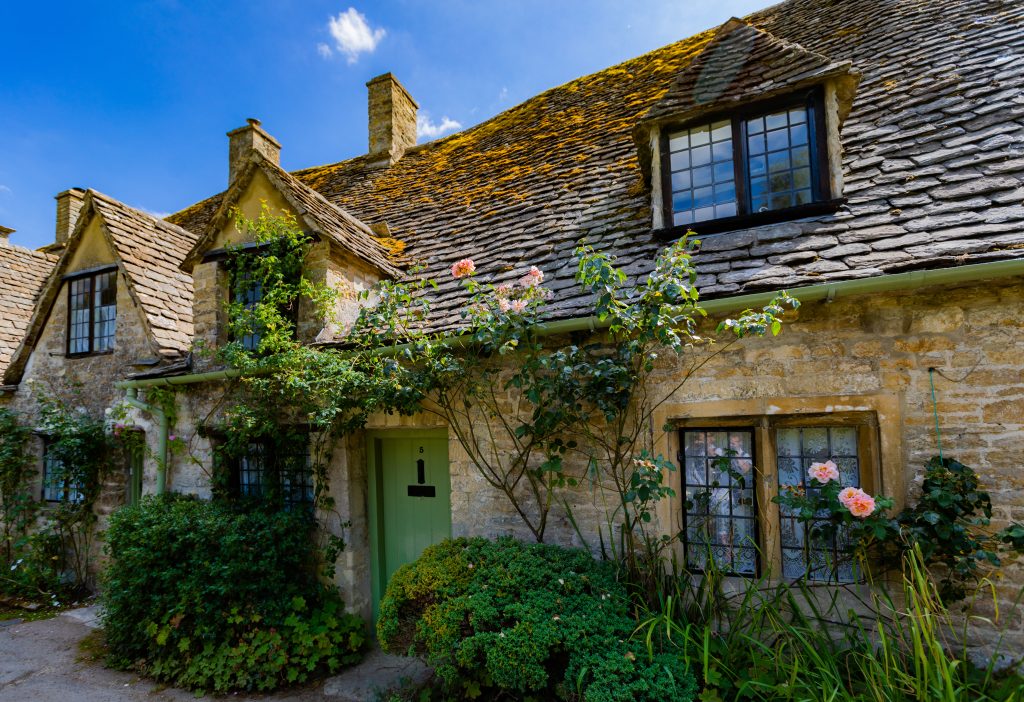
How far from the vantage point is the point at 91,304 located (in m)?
7.90

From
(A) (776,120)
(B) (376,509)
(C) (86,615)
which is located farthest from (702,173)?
(C) (86,615)

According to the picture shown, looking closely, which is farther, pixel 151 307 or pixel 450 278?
pixel 151 307

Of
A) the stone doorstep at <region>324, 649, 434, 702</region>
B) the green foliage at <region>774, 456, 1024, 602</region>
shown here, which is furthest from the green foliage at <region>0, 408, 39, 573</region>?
the green foliage at <region>774, 456, 1024, 602</region>

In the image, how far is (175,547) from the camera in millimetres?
5191

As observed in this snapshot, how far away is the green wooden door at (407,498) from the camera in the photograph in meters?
5.55

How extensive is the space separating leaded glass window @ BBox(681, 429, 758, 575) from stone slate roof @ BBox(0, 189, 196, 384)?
6.86 metres

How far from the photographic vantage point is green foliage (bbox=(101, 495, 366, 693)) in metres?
4.80

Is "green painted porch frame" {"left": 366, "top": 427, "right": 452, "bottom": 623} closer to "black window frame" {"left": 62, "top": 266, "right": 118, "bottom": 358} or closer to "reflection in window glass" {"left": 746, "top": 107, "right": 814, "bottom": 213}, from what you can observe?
"reflection in window glass" {"left": 746, "top": 107, "right": 814, "bottom": 213}

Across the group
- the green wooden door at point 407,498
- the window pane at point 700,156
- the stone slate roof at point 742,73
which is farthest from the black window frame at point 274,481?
the stone slate roof at point 742,73

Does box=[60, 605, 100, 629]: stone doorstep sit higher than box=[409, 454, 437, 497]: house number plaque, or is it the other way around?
box=[409, 454, 437, 497]: house number plaque

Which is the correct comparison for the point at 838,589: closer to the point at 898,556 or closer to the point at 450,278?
→ the point at 898,556

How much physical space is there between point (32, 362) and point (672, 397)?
396 inches

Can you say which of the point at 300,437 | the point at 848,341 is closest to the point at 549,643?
the point at 848,341

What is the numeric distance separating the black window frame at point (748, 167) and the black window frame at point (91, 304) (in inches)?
314
